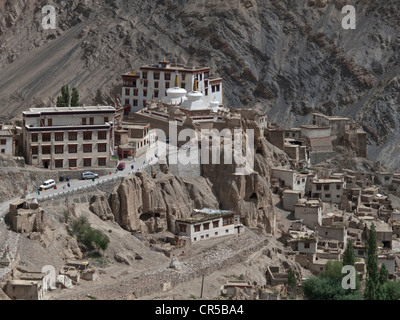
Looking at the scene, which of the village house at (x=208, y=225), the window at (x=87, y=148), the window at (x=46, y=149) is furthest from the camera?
the window at (x=87, y=148)

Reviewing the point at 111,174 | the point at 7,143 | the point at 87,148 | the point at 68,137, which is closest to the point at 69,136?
the point at 68,137

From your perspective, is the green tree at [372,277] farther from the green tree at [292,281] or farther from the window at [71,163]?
the window at [71,163]

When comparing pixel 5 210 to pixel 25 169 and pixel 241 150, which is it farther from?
pixel 241 150

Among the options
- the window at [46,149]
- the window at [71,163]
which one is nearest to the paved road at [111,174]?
the window at [71,163]

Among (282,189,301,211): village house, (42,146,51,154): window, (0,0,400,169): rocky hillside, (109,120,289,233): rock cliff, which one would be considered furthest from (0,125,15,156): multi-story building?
(0,0,400,169): rocky hillside

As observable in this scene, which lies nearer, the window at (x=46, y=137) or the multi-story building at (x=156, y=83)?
the window at (x=46, y=137)

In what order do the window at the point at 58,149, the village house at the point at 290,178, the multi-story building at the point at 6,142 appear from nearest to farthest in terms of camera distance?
the multi-story building at the point at 6,142
the window at the point at 58,149
the village house at the point at 290,178

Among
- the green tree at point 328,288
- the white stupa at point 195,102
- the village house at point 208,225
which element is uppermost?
the white stupa at point 195,102
